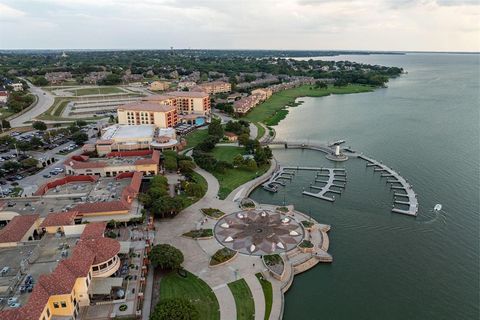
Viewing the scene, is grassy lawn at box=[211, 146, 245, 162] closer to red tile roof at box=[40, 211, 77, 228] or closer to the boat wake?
red tile roof at box=[40, 211, 77, 228]

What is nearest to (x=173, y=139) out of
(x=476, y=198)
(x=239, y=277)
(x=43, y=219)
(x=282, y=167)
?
(x=282, y=167)

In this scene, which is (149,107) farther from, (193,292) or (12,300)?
(12,300)

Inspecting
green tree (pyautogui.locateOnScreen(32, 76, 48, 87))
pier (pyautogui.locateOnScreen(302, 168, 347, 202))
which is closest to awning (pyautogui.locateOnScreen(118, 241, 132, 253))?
pier (pyautogui.locateOnScreen(302, 168, 347, 202))

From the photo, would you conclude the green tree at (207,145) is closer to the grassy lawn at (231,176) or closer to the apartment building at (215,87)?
the grassy lawn at (231,176)

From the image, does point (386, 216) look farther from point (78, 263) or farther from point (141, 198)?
point (78, 263)

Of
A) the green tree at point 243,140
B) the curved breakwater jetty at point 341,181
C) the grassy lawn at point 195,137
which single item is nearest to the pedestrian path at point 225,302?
the curved breakwater jetty at point 341,181

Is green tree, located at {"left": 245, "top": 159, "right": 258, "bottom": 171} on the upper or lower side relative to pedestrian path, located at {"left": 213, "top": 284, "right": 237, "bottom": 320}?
upper
